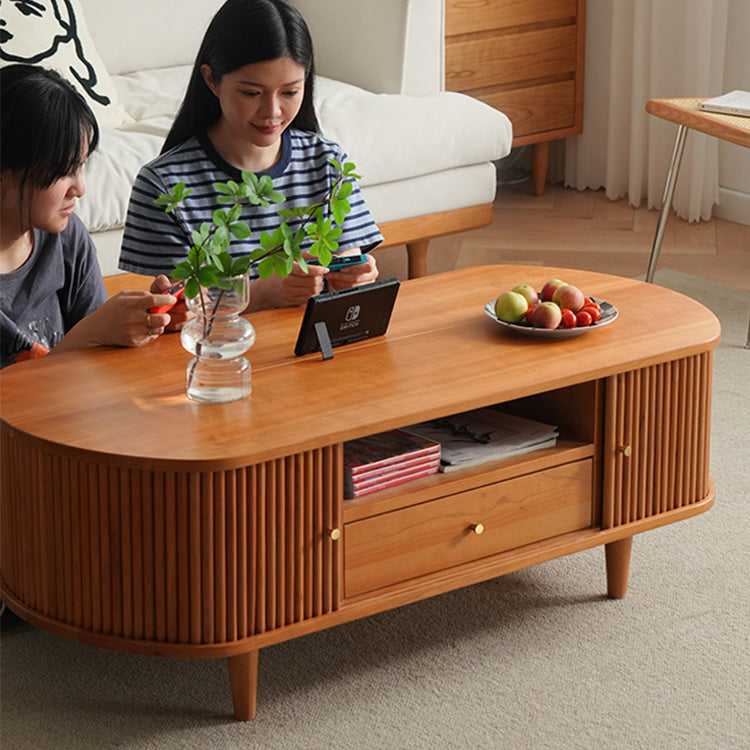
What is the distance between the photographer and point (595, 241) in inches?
140

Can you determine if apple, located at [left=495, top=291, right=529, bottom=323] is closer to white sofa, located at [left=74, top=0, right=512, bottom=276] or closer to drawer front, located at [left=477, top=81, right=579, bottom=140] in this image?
white sofa, located at [left=74, top=0, right=512, bottom=276]

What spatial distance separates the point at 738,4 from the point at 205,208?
7.78ft

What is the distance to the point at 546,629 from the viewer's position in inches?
66.5

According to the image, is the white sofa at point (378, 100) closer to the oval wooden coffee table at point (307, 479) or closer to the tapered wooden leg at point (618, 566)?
the oval wooden coffee table at point (307, 479)

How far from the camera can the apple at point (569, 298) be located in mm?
1648

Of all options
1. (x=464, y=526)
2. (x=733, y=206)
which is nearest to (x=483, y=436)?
(x=464, y=526)

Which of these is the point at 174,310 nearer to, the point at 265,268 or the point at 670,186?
the point at 265,268

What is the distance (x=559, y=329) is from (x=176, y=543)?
60 centimetres

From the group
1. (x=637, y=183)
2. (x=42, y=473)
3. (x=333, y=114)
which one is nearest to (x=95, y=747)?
(x=42, y=473)

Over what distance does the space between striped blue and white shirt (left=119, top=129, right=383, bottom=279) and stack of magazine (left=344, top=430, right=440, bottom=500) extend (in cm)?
47

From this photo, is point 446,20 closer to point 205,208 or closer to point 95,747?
point 205,208

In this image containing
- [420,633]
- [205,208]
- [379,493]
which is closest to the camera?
[379,493]

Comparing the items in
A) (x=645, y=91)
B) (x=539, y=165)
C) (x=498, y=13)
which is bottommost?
(x=539, y=165)

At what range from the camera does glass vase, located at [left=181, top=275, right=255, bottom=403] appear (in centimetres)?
144
